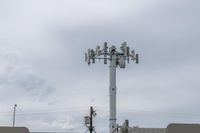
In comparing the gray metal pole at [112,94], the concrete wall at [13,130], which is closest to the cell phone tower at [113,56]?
the gray metal pole at [112,94]

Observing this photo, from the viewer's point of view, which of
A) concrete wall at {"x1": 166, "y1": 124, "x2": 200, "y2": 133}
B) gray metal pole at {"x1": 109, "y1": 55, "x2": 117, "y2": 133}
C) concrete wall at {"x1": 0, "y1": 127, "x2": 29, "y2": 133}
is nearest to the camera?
concrete wall at {"x1": 166, "y1": 124, "x2": 200, "y2": 133}

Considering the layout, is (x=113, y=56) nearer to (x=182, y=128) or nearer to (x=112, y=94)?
(x=112, y=94)

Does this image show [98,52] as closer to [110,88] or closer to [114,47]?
[114,47]

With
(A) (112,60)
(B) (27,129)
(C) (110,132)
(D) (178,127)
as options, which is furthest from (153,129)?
(A) (112,60)

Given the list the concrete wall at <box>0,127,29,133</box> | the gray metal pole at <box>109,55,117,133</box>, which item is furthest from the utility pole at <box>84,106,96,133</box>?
the concrete wall at <box>0,127,29,133</box>

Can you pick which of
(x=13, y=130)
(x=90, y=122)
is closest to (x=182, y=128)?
(x=13, y=130)

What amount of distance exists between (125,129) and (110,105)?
18684 millimetres

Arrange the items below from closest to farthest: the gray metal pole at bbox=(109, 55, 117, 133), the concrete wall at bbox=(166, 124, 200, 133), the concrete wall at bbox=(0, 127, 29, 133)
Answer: the concrete wall at bbox=(166, 124, 200, 133) → the concrete wall at bbox=(0, 127, 29, 133) → the gray metal pole at bbox=(109, 55, 117, 133)

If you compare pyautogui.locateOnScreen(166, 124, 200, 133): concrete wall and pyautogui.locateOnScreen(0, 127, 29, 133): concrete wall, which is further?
pyautogui.locateOnScreen(0, 127, 29, 133): concrete wall

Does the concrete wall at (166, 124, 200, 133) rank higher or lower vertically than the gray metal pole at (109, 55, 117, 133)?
lower

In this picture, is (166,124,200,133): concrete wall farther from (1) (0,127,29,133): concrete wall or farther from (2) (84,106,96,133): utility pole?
(2) (84,106,96,133): utility pole

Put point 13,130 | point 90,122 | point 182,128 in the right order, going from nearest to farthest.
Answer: point 182,128 < point 13,130 < point 90,122

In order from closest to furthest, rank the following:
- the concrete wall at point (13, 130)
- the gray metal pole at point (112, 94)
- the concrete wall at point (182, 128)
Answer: the concrete wall at point (182, 128) → the concrete wall at point (13, 130) → the gray metal pole at point (112, 94)

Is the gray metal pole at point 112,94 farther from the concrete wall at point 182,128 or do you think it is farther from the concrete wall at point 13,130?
the concrete wall at point 182,128
